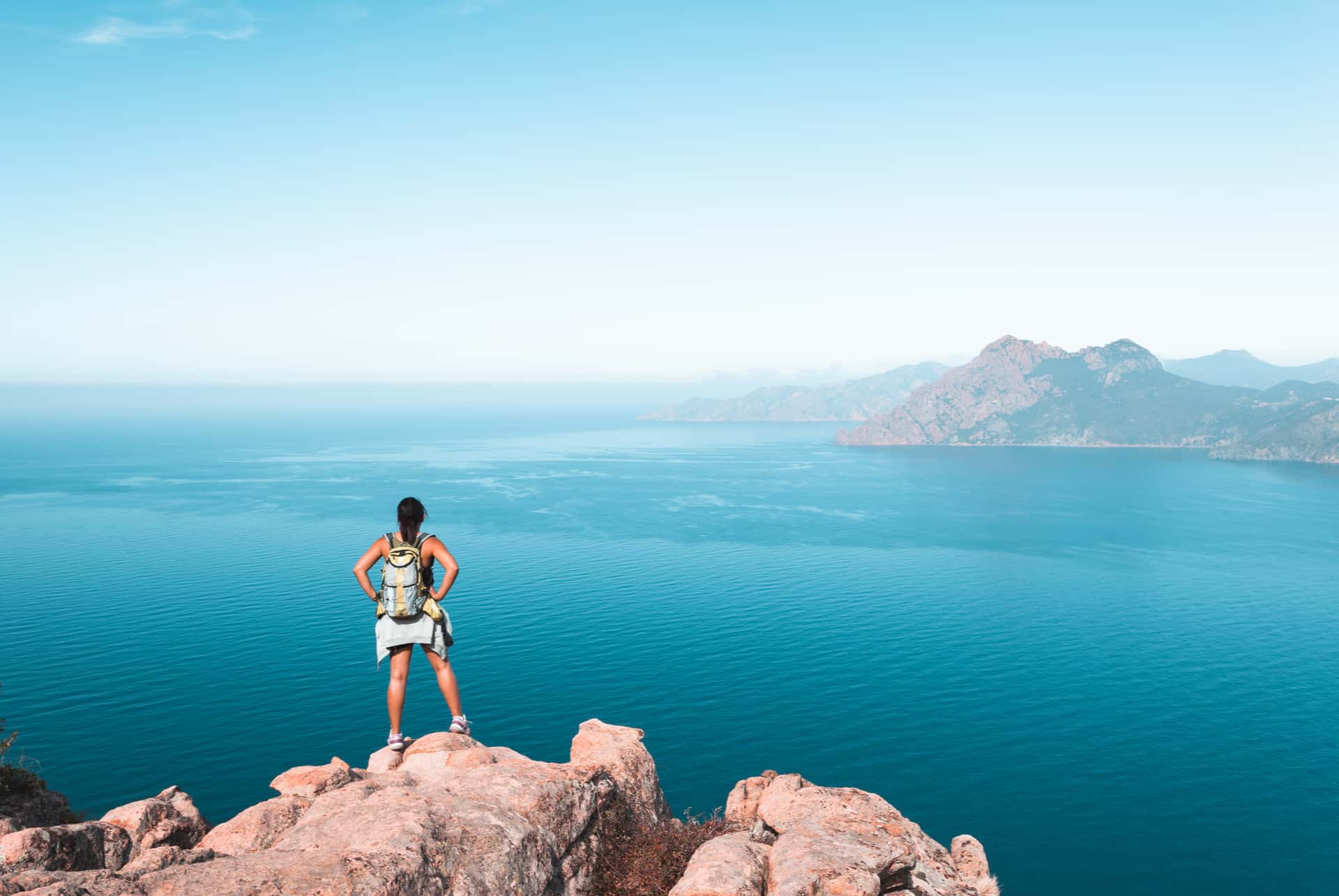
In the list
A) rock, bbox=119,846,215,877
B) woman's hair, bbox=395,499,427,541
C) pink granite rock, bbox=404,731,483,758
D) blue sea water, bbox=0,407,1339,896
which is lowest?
blue sea water, bbox=0,407,1339,896

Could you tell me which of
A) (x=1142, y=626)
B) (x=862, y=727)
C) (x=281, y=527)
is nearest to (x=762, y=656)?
(x=862, y=727)

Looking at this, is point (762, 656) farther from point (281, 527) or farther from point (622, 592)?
point (281, 527)

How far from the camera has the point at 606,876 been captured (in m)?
11.2

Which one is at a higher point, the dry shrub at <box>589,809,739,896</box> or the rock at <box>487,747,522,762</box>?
the rock at <box>487,747,522,762</box>

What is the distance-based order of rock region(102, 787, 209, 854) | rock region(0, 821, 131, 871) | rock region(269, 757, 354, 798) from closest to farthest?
1. rock region(0, 821, 131, 871)
2. rock region(102, 787, 209, 854)
3. rock region(269, 757, 354, 798)

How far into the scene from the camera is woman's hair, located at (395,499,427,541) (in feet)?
41.2

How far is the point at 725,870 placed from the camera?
11.2 metres

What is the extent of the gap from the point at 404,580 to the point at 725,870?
6.79 m

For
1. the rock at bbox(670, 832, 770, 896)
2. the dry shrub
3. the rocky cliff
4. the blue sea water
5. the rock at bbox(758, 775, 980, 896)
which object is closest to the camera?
the rocky cliff

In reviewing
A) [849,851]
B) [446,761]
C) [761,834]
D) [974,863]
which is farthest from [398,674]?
[974,863]

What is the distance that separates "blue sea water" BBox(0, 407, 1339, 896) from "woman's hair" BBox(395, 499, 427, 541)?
4982 centimetres

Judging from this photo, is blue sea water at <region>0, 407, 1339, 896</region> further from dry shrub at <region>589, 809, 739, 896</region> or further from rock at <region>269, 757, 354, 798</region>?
dry shrub at <region>589, 809, 739, 896</region>

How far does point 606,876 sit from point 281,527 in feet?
502

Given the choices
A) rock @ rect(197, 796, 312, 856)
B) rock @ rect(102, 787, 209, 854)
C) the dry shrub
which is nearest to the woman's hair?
rock @ rect(197, 796, 312, 856)
